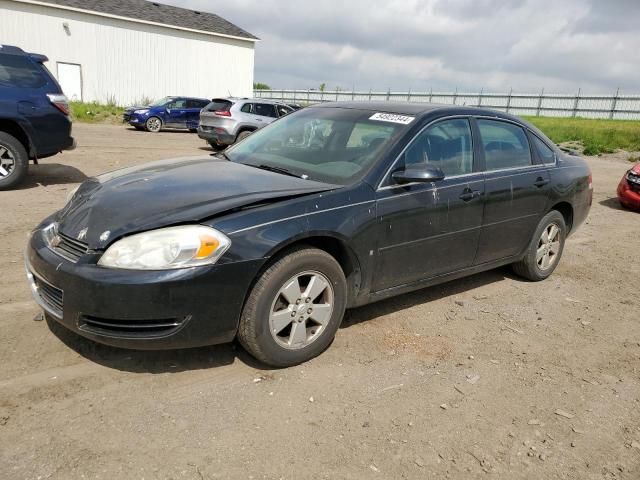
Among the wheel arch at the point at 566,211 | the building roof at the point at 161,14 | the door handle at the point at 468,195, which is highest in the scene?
the building roof at the point at 161,14

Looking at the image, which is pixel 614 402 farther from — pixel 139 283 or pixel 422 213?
pixel 139 283

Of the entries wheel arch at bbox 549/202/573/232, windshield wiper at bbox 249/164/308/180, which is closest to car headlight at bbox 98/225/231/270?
windshield wiper at bbox 249/164/308/180

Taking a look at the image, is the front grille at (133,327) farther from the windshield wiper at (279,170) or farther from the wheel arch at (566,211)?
the wheel arch at (566,211)

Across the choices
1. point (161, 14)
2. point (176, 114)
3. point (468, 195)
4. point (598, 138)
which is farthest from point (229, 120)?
point (161, 14)

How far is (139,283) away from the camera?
276cm

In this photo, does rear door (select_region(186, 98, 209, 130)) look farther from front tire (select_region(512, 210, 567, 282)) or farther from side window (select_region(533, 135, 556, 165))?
front tire (select_region(512, 210, 567, 282))

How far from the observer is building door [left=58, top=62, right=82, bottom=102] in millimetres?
28047

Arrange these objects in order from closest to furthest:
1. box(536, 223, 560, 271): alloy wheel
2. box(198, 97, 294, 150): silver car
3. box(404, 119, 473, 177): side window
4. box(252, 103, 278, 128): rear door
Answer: box(404, 119, 473, 177): side window
box(536, 223, 560, 271): alloy wheel
box(198, 97, 294, 150): silver car
box(252, 103, 278, 128): rear door

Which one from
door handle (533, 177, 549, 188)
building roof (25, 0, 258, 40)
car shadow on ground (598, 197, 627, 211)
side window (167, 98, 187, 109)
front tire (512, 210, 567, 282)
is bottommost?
car shadow on ground (598, 197, 627, 211)

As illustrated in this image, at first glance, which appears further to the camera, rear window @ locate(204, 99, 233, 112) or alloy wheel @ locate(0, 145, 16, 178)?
rear window @ locate(204, 99, 233, 112)

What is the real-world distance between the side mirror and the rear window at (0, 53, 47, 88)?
656 centimetres

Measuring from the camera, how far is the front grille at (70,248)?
297 cm

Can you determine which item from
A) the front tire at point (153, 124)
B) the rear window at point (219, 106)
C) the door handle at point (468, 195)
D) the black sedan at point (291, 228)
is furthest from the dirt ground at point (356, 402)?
the front tire at point (153, 124)

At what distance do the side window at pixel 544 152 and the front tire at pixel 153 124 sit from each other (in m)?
18.7
